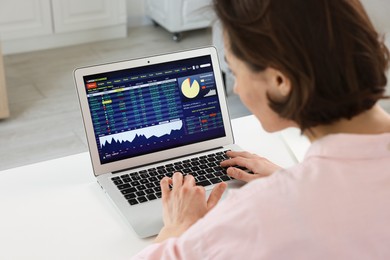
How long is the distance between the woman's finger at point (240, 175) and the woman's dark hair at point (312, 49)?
1.59 ft

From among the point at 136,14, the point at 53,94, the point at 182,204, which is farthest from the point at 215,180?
the point at 136,14

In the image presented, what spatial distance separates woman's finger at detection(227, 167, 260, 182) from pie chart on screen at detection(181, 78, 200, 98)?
0.21m

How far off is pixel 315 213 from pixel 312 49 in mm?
227

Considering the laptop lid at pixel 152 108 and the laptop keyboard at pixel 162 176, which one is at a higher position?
the laptop lid at pixel 152 108

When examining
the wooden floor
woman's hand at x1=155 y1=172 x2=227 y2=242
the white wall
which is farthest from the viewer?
the white wall

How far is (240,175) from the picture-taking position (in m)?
1.53

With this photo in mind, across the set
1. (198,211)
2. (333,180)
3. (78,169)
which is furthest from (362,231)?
(78,169)

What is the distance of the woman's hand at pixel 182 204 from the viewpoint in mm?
1290

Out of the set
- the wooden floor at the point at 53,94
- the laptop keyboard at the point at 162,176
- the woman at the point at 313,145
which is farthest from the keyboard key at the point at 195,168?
the wooden floor at the point at 53,94

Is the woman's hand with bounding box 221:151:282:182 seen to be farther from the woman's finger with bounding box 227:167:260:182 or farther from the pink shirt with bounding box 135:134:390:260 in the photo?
the pink shirt with bounding box 135:134:390:260

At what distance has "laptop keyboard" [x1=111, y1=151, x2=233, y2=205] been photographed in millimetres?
1488

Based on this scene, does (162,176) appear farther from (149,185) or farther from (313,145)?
(313,145)

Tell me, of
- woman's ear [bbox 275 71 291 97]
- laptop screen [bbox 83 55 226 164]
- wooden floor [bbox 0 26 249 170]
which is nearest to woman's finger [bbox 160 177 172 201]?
laptop screen [bbox 83 55 226 164]

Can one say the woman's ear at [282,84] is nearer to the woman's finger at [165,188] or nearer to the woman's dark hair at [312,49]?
the woman's dark hair at [312,49]
